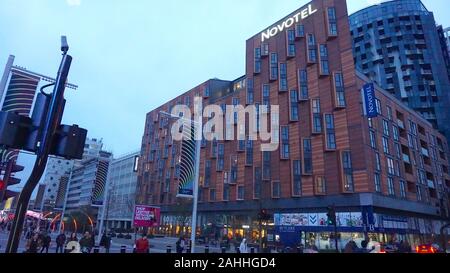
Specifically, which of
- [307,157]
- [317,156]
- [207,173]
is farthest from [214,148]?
[317,156]

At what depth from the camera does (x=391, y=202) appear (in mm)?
44469

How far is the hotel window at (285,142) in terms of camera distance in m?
52.1

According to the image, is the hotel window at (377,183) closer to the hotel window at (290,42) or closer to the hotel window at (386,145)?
the hotel window at (386,145)

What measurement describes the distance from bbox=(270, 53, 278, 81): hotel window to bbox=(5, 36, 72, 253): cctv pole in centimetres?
5631

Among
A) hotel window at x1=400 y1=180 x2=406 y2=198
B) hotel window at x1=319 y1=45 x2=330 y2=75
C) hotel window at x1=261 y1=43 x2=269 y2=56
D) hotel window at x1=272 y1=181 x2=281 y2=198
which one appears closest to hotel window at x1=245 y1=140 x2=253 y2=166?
hotel window at x1=272 y1=181 x2=281 y2=198

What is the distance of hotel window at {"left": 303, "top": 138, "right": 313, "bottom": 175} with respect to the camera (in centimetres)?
4809

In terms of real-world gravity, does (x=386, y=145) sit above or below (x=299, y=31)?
below

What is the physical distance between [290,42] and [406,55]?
5282 cm

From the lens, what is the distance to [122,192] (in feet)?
352

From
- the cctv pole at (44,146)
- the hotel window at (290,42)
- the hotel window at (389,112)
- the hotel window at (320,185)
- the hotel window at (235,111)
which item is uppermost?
the hotel window at (290,42)

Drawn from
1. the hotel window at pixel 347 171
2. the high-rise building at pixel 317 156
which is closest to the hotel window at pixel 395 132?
the high-rise building at pixel 317 156

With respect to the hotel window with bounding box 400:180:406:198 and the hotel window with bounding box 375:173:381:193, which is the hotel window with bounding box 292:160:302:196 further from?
the hotel window with bounding box 400:180:406:198

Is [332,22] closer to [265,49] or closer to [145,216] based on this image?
[265,49]

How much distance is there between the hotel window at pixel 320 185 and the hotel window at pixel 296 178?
10.4 feet
